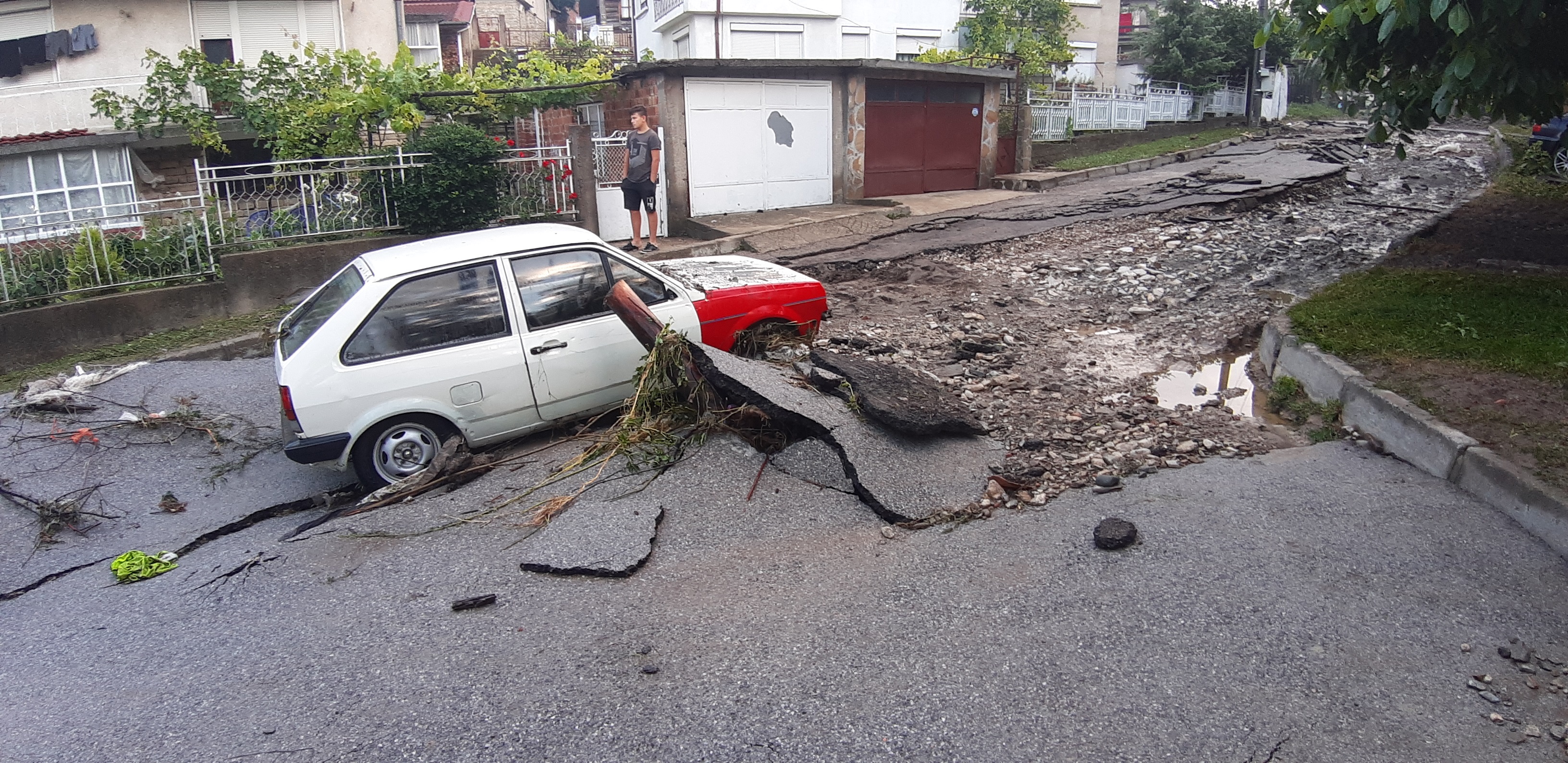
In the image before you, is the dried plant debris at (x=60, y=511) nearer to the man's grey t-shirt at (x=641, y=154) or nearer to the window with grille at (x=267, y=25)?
the man's grey t-shirt at (x=641, y=154)

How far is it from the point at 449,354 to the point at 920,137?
13292mm

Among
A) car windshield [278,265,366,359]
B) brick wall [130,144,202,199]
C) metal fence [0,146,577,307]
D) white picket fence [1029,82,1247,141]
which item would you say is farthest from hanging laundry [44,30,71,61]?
white picket fence [1029,82,1247,141]

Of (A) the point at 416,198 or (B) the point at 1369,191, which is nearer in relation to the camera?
(A) the point at 416,198

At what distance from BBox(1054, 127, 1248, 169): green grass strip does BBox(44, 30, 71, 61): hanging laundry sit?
1902cm

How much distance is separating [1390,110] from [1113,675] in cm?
685

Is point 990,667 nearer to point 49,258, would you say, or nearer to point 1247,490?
point 1247,490

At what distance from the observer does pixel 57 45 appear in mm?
16188

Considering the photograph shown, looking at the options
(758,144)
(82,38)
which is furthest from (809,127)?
(82,38)

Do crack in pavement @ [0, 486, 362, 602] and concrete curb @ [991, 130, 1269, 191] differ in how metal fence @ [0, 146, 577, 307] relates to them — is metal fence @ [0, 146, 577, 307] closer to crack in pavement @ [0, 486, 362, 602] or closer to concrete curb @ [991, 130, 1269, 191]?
crack in pavement @ [0, 486, 362, 602]

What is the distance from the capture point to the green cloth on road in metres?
4.82

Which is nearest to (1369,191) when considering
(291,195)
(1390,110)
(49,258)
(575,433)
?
(1390,110)

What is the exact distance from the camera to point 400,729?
10.8 feet

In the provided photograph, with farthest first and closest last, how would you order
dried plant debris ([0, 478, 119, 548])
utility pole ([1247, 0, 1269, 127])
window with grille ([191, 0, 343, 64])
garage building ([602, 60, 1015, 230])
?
1. utility pole ([1247, 0, 1269, 127])
2. window with grille ([191, 0, 343, 64])
3. garage building ([602, 60, 1015, 230])
4. dried plant debris ([0, 478, 119, 548])

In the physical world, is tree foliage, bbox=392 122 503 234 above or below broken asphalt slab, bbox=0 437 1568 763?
above
